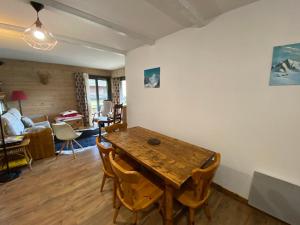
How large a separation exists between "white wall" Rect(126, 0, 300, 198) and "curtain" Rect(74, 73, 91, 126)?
13.0 ft

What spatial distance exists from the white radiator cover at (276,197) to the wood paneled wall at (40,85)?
5748mm

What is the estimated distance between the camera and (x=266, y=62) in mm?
1450

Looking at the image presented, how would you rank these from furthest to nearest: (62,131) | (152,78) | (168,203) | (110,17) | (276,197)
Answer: (62,131)
(152,78)
(110,17)
(276,197)
(168,203)

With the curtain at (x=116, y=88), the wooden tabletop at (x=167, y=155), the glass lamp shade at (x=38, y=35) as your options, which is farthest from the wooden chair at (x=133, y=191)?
the curtain at (x=116, y=88)

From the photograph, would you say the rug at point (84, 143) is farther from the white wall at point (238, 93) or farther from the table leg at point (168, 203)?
the table leg at point (168, 203)

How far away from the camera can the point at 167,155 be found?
5.10 feet

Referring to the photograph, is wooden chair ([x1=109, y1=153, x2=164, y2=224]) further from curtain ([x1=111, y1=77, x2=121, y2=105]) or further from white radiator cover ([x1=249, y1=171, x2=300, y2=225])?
curtain ([x1=111, y1=77, x2=121, y2=105])

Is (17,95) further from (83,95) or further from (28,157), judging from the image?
(28,157)

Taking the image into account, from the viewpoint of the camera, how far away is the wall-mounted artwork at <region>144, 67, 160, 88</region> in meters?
2.66

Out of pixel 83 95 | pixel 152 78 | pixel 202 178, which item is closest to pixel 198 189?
pixel 202 178

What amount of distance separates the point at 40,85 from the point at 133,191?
500 centimetres

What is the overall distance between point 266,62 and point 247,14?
0.58 metres

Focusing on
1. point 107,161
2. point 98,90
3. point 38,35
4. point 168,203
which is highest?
point 38,35

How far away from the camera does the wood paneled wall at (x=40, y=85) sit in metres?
4.05
